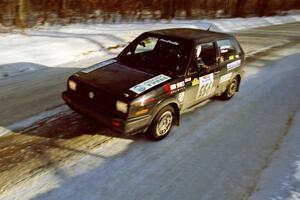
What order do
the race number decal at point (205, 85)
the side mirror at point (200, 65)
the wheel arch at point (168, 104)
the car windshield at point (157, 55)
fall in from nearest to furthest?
the wheel arch at point (168, 104) < the car windshield at point (157, 55) < the side mirror at point (200, 65) < the race number decal at point (205, 85)

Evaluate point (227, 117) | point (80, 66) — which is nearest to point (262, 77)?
point (227, 117)

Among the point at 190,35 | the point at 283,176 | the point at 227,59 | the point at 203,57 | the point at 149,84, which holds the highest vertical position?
the point at 190,35

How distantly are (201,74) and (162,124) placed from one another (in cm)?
131

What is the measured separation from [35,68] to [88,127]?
14.7 feet

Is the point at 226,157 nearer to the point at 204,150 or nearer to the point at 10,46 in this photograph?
the point at 204,150

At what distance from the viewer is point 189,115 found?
20.6 feet

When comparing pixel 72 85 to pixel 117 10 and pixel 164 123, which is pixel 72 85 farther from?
pixel 117 10

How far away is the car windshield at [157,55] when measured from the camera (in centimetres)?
538

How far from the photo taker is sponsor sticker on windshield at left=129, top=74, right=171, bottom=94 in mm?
4652

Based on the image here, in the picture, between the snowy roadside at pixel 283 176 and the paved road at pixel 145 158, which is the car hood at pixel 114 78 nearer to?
the paved road at pixel 145 158

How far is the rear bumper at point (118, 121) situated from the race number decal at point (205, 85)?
5.01 ft

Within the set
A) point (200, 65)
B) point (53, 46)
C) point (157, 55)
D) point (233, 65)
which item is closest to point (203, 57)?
point (200, 65)

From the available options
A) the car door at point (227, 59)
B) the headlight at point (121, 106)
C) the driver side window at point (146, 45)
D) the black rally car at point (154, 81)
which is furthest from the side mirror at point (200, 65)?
the headlight at point (121, 106)

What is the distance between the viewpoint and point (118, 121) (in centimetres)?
448
